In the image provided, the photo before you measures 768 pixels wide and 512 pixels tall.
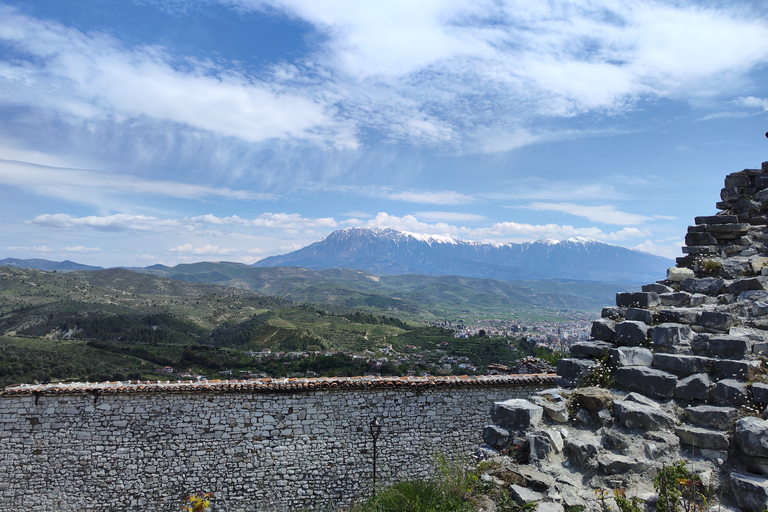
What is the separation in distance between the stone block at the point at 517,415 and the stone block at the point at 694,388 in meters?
1.88

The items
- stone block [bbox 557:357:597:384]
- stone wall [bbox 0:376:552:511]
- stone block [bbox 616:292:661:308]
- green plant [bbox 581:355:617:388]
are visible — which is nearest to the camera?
green plant [bbox 581:355:617:388]

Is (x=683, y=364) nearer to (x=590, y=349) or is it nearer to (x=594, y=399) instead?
(x=594, y=399)

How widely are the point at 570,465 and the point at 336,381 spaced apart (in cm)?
730

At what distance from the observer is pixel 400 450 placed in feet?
37.6

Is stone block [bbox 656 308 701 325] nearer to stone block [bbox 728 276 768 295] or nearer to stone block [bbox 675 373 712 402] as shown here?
stone block [bbox 728 276 768 295]

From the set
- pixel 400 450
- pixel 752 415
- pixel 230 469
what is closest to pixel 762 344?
pixel 752 415

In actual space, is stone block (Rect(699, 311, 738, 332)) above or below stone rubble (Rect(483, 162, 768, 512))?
above

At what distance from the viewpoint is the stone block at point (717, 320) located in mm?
6086

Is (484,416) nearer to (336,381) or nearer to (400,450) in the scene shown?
(400,450)

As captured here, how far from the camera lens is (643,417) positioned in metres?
5.28

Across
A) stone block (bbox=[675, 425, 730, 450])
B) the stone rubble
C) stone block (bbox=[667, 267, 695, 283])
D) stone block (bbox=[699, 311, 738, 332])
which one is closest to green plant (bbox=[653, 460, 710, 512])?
the stone rubble

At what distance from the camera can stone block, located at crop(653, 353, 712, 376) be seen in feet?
18.5

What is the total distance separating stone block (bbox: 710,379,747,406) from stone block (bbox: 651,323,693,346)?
0.96 metres

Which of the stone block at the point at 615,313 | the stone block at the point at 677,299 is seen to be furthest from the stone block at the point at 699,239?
the stone block at the point at 615,313
